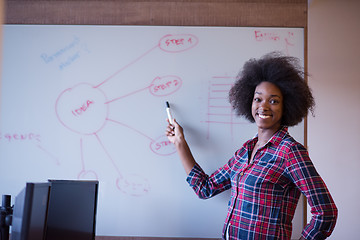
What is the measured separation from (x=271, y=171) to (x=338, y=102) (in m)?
1.44

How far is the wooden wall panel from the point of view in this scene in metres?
2.10

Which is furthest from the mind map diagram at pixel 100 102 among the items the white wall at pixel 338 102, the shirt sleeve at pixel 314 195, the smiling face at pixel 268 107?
the white wall at pixel 338 102

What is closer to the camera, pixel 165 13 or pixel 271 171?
pixel 271 171

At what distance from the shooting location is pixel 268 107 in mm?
1704

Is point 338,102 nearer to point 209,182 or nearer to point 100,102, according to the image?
point 209,182

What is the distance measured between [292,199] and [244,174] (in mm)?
238

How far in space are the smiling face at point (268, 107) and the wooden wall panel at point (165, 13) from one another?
540mm

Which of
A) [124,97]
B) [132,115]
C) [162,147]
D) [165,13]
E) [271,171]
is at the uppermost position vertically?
[165,13]

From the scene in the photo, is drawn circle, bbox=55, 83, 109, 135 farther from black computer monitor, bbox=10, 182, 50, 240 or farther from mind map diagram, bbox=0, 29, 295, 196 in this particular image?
black computer monitor, bbox=10, 182, 50, 240

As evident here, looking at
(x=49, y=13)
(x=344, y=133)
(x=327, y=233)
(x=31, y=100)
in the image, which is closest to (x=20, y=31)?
(x=49, y=13)

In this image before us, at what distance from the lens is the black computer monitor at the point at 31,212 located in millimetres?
1164

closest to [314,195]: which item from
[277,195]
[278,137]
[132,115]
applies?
[277,195]

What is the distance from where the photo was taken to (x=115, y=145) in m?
2.07

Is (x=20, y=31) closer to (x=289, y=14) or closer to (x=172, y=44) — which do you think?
(x=172, y=44)
